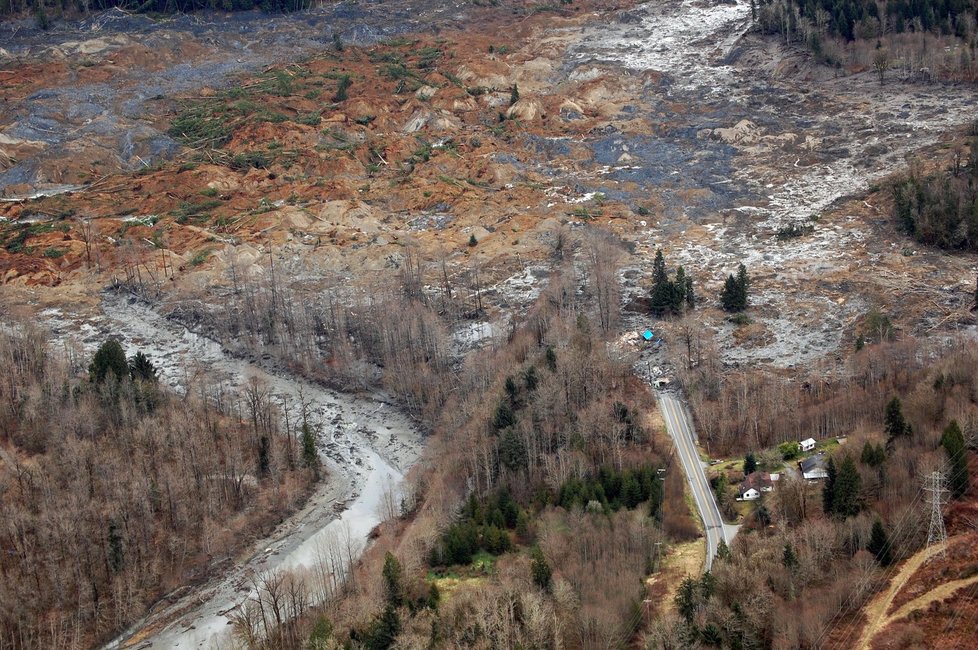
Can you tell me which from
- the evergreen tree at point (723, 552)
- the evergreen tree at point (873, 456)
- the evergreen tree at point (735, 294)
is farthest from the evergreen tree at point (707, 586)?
the evergreen tree at point (735, 294)

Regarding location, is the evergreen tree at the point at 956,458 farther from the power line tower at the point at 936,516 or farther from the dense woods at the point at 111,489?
the dense woods at the point at 111,489

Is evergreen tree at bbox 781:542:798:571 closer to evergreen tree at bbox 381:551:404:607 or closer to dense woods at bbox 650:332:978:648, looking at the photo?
dense woods at bbox 650:332:978:648

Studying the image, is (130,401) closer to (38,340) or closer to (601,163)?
(38,340)

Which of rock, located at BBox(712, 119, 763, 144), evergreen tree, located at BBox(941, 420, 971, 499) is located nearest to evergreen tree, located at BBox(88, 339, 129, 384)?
evergreen tree, located at BBox(941, 420, 971, 499)

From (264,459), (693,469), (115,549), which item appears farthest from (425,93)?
(115,549)

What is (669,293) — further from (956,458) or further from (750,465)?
(956,458)

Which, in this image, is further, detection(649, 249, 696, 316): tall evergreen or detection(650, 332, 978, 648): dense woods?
detection(649, 249, 696, 316): tall evergreen

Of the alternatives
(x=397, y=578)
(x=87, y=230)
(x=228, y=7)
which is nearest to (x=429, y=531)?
(x=397, y=578)
